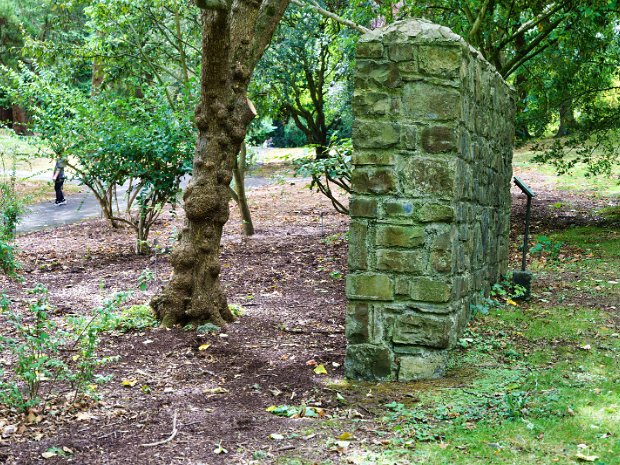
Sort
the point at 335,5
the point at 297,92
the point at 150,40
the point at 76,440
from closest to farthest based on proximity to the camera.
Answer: the point at 76,440
the point at 150,40
the point at 335,5
the point at 297,92

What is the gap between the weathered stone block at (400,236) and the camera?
186 inches

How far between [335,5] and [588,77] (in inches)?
242

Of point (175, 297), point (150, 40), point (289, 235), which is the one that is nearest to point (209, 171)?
point (175, 297)

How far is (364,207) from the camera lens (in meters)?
4.78

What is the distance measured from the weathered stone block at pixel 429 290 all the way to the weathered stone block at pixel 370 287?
0.51 ft

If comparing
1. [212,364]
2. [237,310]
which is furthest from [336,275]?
[212,364]

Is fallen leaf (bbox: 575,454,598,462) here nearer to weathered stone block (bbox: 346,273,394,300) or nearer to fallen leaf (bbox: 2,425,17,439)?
weathered stone block (bbox: 346,273,394,300)

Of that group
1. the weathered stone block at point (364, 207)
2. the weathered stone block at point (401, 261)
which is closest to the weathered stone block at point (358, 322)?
the weathered stone block at point (401, 261)

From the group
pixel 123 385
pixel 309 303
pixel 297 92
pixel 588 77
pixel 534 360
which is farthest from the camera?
pixel 297 92

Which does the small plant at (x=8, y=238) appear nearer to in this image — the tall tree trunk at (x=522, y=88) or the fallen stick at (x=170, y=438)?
the fallen stick at (x=170, y=438)

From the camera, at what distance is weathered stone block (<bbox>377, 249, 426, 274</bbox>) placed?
15.5ft

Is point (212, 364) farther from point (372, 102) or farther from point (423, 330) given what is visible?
point (372, 102)

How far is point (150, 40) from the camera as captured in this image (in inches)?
514

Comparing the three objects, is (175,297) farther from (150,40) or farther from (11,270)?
(150,40)
